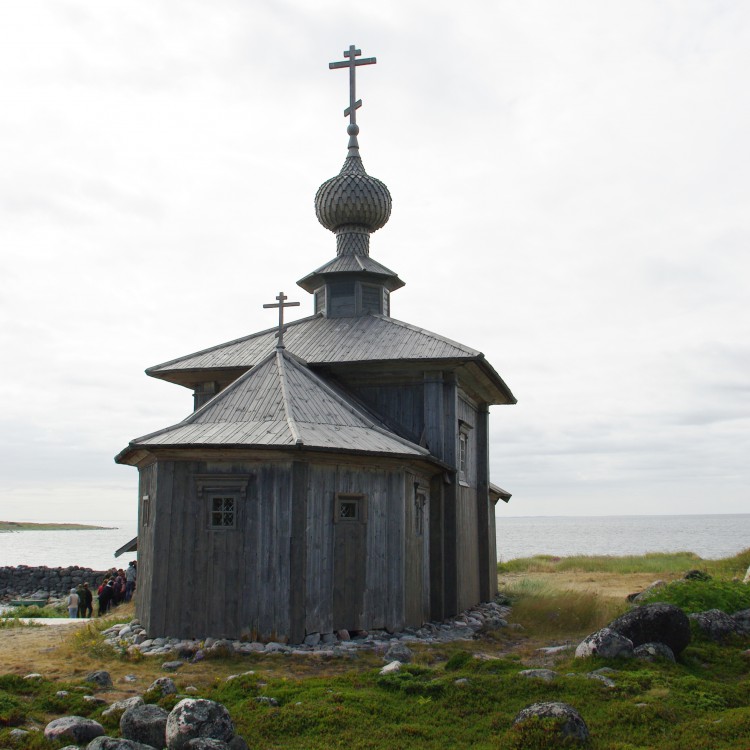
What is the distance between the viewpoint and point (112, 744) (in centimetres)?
735

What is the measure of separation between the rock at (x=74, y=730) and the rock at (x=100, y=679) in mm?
2194

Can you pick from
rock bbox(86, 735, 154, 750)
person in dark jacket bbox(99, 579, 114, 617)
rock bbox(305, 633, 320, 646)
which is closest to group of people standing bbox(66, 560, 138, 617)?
person in dark jacket bbox(99, 579, 114, 617)

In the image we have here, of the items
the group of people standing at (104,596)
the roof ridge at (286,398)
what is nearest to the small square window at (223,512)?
the roof ridge at (286,398)

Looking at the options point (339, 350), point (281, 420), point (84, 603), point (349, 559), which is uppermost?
point (339, 350)

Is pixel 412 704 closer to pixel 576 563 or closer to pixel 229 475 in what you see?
pixel 229 475

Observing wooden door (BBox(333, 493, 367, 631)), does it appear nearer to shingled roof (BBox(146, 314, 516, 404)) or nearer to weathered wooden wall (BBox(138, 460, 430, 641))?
weathered wooden wall (BBox(138, 460, 430, 641))

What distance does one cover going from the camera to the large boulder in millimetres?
11141

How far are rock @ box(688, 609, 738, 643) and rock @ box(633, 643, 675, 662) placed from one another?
174 cm

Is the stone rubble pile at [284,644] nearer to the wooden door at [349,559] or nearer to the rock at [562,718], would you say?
the wooden door at [349,559]

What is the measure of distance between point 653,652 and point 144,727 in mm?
6273

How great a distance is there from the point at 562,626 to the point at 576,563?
1849 centimetres

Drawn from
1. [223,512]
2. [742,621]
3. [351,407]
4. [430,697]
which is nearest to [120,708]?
[430,697]

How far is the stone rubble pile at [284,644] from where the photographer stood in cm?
1246

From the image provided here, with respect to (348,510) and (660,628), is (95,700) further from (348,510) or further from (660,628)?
(660,628)
